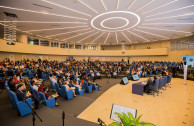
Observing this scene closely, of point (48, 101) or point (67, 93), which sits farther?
point (67, 93)

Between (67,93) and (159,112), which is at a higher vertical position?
(67,93)

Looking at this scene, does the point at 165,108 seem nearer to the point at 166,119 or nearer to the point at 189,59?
the point at 166,119

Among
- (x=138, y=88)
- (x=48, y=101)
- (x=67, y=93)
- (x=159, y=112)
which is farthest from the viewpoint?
(x=138, y=88)

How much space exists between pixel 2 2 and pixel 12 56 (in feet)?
37.7

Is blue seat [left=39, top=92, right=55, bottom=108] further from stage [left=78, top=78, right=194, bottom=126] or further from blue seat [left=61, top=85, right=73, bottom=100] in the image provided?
stage [left=78, top=78, right=194, bottom=126]

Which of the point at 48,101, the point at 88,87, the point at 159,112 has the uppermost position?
the point at 48,101

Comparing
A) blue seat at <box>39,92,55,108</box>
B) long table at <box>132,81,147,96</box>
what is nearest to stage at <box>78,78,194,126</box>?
long table at <box>132,81,147,96</box>

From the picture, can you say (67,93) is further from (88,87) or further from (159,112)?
(159,112)

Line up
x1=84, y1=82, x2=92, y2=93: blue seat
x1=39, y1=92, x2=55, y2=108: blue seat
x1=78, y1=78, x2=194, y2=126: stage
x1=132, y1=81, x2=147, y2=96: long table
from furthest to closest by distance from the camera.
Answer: x1=84, y1=82, x2=92, y2=93: blue seat → x1=132, y1=81, x2=147, y2=96: long table → x1=39, y1=92, x2=55, y2=108: blue seat → x1=78, y1=78, x2=194, y2=126: stage

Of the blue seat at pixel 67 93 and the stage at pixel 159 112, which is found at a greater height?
the blue seat at pixel 67 93

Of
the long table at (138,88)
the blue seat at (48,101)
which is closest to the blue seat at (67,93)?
the blue seat at (48,101)

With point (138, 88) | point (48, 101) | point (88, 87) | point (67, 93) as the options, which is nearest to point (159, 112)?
point (138, 88)

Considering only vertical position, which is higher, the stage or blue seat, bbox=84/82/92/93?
blue seat, bbox=84/82/92/93

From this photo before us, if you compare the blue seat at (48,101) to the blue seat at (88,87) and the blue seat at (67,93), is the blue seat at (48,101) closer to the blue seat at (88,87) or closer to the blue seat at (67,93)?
the blue seat at (67,93)
